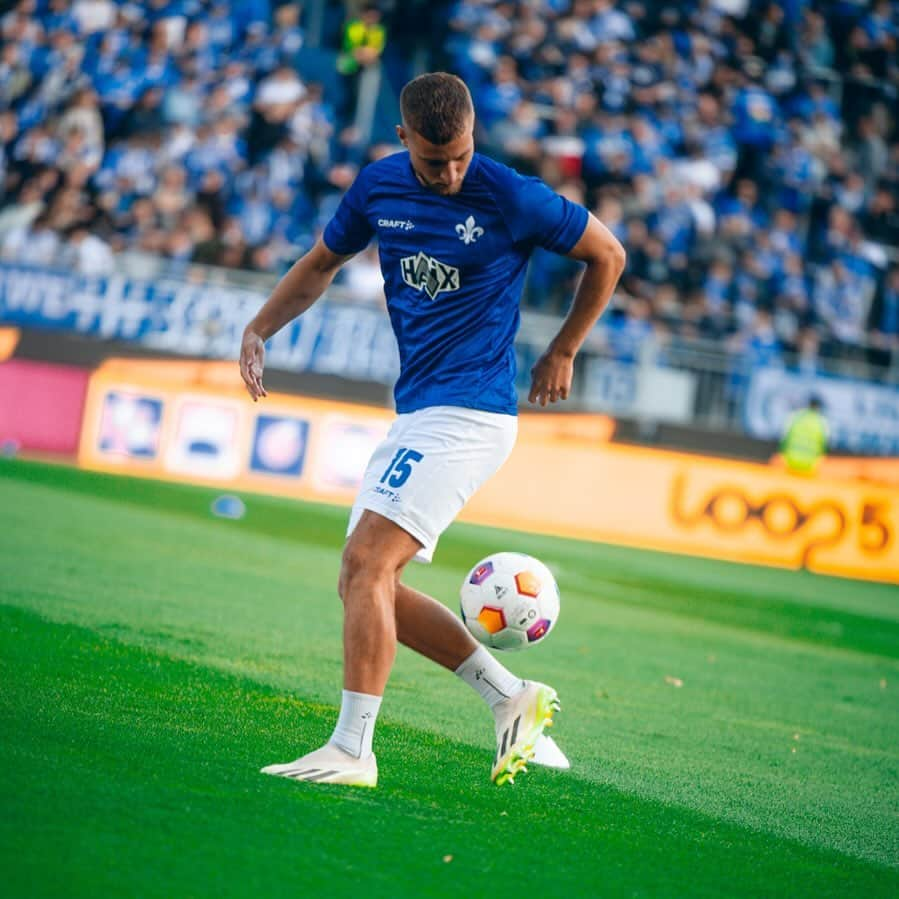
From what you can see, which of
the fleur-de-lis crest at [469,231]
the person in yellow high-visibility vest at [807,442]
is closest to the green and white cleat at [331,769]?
the fleur-de-lis crest at [469,231]

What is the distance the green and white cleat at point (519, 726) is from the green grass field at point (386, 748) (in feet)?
0.29

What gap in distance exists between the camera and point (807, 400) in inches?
815

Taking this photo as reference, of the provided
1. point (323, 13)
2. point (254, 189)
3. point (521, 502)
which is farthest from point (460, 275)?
point (323, 13)

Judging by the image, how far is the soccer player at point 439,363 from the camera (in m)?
5.00

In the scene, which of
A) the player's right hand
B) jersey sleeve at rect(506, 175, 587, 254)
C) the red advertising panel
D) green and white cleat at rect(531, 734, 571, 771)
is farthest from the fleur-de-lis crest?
the red advertising panel

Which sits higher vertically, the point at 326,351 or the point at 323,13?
the point at 323,13

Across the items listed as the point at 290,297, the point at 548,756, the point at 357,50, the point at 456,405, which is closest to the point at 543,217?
the point at 456,405

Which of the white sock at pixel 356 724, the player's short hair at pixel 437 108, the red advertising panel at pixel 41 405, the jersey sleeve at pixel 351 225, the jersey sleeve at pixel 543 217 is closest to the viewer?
the player's short hair at pixel 437 108

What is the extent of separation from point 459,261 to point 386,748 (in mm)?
1833

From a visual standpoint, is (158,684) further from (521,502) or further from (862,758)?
(521,502)

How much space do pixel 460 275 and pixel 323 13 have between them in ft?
65.1

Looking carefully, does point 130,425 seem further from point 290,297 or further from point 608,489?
point 290,297

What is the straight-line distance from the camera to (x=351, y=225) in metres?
5.57

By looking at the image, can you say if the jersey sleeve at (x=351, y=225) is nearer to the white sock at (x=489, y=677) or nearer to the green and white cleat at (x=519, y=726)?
the white sock at (x=489, y=677)
